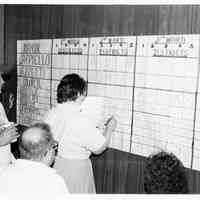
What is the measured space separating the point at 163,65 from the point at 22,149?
3.42 ft

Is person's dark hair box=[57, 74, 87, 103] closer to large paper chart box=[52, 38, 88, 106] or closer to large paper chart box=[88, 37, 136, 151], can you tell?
large paper chart box=[88, 37, 136, 151]

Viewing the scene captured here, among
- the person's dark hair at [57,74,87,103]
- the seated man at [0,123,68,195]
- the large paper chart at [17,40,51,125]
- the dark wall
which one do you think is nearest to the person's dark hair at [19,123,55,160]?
the seated man at [0,123,68,195]

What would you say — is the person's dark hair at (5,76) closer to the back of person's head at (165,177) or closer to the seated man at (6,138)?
the seated man at (6,138)

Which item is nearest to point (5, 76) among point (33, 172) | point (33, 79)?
point (33, 79)

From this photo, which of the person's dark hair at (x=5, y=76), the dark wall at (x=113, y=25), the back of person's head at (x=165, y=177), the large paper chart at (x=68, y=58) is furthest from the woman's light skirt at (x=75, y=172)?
the person's dark hair at (x=5, y=76)

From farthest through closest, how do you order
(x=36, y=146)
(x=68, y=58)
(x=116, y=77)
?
(x=68, y=58) → (x=116, y=77) → (x=36, y=146)

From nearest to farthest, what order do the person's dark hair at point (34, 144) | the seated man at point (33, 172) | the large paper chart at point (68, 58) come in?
the seated man at point (33, 172)
the person's dark hair at point (34, 144)
the large paper chart at point (68, 58)

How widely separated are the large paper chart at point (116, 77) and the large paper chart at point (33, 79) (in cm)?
61

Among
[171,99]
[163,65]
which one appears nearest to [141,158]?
[171,99]

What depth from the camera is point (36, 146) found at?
63.1 inches

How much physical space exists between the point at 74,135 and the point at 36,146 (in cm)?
67

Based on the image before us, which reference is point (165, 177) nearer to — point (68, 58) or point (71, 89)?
point (71, 89)

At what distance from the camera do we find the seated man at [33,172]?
4.77 ft

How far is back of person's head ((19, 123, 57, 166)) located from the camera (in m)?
1.59
